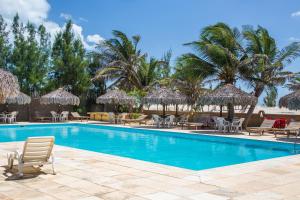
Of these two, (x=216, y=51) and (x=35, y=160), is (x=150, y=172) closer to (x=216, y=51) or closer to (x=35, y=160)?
(x=35, y=160)

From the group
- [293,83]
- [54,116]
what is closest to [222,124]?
[293,83]

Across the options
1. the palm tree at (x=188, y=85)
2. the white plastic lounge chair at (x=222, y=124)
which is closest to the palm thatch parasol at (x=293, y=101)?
the white plastic lounge chair at (x=222, y=124)

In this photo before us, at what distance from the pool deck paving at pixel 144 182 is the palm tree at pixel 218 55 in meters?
11.5

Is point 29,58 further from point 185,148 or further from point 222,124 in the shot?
point 185,148

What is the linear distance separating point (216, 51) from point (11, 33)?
16081 millimetres

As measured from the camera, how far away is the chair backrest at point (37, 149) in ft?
20.7

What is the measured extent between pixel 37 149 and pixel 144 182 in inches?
81.1

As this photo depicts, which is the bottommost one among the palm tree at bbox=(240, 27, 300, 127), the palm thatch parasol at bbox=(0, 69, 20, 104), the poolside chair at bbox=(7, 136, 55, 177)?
the poolside chair at bbox=(7, 136, 55, 177)

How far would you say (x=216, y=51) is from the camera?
18.3 meters

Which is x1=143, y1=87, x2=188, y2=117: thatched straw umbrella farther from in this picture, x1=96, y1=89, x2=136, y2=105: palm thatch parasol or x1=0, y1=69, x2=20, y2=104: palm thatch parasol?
x1=0, y1=69, x2=20, y2=104: palm thatch parasol

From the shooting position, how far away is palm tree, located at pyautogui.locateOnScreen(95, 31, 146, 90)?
26547 millimetres

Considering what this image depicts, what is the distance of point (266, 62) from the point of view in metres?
18.1

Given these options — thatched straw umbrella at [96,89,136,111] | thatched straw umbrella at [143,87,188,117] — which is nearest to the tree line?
thatched straw umbrella at [96,89,136,111]

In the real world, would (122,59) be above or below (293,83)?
above
